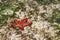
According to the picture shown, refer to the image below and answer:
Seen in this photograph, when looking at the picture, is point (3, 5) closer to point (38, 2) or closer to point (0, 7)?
point (0, 7)

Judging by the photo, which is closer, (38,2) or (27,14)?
(27,14)

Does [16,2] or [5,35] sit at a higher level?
[16,2]

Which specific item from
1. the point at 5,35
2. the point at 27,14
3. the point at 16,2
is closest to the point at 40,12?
the point at 27,14

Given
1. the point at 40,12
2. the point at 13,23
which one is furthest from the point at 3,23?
the point at 40,12

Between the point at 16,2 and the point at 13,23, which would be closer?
the point at 13,23

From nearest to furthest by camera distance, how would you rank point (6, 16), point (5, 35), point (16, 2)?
point (5, 35) → point (6, 16) → point (16, 2)

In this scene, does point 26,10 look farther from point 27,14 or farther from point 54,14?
point 54,14

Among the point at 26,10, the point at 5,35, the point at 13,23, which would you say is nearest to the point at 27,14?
the point at 26,10

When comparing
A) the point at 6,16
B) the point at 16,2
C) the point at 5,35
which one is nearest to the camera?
the point at 5,35

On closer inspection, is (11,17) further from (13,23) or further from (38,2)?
(38,2)
